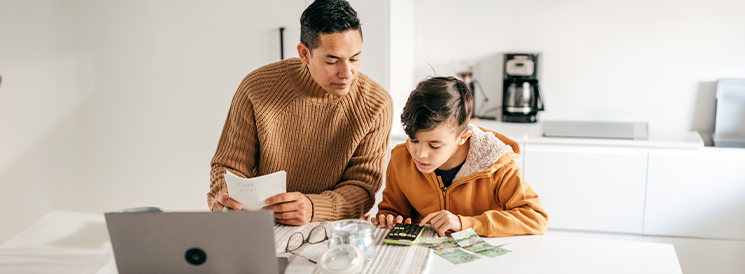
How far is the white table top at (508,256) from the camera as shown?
1.05 metres

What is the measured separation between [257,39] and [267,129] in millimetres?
1058

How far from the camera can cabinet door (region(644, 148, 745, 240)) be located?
2082 mm

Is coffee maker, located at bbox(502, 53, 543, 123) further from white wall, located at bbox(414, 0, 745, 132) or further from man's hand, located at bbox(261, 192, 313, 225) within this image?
man's hand, located at bbox(261, 192, 313, 225)

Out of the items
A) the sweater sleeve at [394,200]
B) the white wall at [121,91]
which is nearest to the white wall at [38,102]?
the white wall at [121,91]

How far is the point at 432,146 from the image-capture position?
1304 millimetres

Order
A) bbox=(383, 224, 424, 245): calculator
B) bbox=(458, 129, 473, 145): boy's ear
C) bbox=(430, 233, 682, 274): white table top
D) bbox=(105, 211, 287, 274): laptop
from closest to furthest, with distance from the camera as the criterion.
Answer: bbox=(105, 211, 287, 274): laptop, bbox=(430, 233, 682, 274): white table top, bbox=(383, 224, 424, 245): calculator, bbox=(458, 129, 473, 145): boy's ear

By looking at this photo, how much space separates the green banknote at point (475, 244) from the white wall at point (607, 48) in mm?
1737

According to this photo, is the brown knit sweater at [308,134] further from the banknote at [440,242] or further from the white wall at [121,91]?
the white wall at [121,91]

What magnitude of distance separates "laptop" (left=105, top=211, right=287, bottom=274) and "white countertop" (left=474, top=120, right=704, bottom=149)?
1617 millimetres

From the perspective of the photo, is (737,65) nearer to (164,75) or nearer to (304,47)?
(304,47)

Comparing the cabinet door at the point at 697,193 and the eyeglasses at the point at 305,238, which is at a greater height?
the eyeglasses at the point at 305,238

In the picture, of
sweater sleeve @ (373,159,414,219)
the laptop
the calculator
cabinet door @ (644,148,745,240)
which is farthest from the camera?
cabinet door @ (644,148,745,240)

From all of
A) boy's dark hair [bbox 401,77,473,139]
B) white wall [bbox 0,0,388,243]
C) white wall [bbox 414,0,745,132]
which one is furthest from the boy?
white wall [bbox 414,0,745,132]

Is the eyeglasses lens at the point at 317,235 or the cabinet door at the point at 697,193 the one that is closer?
the eyeglasses lens at the point at 317,235
